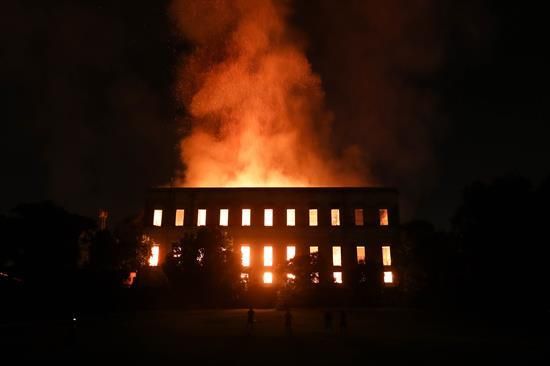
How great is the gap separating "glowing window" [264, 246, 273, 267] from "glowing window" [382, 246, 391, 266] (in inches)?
486

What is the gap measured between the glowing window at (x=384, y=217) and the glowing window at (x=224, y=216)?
17.5 m

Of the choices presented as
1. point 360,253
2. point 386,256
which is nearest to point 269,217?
point 360,253

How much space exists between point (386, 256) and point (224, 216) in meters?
18.7

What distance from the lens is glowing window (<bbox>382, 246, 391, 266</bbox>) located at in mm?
47969

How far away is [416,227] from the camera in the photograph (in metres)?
45.9

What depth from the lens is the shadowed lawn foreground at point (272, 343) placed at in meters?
12.9

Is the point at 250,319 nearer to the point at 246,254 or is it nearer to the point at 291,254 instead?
the point at 246,254

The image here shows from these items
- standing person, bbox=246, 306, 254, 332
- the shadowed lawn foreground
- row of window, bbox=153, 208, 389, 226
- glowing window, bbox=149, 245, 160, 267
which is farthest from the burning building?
standing person, bbox=246, 306, 254, 332

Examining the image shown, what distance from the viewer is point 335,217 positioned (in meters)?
50.2

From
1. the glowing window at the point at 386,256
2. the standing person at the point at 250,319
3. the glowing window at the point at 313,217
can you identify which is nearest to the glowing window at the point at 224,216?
the glowing window at the point at 313,217

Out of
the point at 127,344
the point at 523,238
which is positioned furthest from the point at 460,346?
the point at 523,238

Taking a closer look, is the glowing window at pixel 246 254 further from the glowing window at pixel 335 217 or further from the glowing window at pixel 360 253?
the glowing window at pixel 360 253

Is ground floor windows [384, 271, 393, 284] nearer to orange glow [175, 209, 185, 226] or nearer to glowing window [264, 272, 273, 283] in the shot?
glowing window [264, 272, 273, 283]

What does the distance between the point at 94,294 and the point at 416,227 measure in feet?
103
